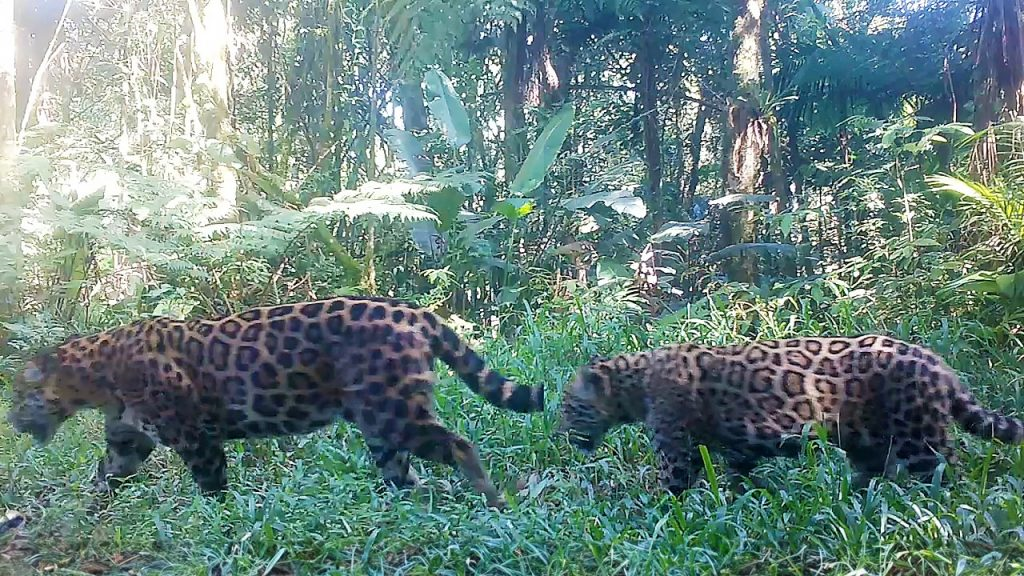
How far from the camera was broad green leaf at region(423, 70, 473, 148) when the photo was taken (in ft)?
21.9

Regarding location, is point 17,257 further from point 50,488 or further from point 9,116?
point 50,488

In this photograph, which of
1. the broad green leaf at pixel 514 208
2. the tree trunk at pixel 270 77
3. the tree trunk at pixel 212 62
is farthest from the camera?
the tree trunk at pixel 270 77

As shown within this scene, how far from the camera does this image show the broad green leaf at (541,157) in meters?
6.40

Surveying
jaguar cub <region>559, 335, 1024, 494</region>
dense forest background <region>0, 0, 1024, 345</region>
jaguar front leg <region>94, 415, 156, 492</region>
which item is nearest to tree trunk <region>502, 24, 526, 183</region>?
dense forest background <region>0, 0, 1024, 345</region>

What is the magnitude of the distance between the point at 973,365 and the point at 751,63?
11.7 feet

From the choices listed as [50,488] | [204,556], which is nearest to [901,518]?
[204,556]

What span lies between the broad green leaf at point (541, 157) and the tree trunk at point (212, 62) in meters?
1.90

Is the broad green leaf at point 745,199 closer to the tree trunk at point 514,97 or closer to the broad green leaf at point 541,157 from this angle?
the broad green leaf at point 541,157

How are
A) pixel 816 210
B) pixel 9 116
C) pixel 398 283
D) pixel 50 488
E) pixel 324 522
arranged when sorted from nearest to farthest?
pixel 324 522
pixel 50 488
pixel 9 116
pixel 398 283
pixel 816 210

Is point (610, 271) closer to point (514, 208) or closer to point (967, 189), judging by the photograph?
point (514, 208)

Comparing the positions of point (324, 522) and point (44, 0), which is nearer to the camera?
point (324, 522)

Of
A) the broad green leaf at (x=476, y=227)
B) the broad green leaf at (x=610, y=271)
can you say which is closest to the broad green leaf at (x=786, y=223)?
the broad green leaf at (x=610, y=271)

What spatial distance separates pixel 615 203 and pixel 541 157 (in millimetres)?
582

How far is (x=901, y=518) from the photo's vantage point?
100 inches
